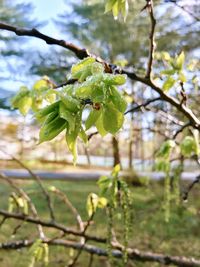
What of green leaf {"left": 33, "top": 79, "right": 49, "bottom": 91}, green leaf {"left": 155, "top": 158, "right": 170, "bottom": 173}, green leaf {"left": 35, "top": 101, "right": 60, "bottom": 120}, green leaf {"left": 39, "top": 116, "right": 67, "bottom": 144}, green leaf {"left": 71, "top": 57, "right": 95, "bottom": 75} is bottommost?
green leaf {"left": 155, "top": 158, "right": 170, "bottom": 173}

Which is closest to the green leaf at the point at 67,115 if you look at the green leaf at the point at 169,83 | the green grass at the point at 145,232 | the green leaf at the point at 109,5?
the green leaf at the point at 109,5

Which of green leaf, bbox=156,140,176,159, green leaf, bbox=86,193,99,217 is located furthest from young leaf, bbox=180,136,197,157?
green leaf, bbox=86,193,99,217

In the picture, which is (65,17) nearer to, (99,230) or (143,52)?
(143,52)

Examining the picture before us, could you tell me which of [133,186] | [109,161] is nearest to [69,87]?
[133,186]

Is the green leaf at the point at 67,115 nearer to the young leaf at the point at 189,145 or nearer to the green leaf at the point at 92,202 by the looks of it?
the young leaf at the point at 189,145

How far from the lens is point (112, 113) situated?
1.19ft

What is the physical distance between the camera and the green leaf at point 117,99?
1.14 ft

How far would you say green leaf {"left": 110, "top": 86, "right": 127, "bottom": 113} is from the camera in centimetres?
35

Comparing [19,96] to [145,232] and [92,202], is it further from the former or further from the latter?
[145,232]

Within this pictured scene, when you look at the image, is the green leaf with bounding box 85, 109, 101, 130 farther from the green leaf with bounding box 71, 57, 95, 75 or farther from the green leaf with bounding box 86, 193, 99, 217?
the green leaf with bounding box 86, 193, 99, 217

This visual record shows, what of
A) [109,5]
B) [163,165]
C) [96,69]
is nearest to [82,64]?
[96,69]

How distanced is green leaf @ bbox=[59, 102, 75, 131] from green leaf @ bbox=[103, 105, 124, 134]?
3cm

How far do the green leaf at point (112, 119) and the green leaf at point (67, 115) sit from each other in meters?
0.03

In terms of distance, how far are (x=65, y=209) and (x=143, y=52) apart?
372cm
